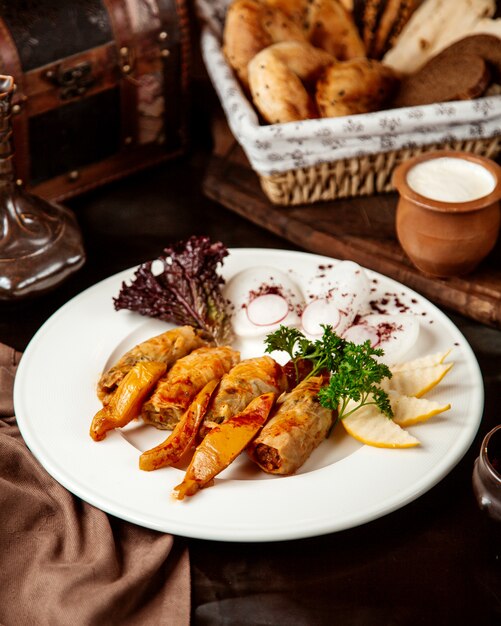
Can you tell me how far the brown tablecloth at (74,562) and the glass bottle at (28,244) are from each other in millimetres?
612

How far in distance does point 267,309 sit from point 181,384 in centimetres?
38

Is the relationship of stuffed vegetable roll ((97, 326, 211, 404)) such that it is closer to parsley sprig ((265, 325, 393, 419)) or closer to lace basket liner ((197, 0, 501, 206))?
parsley sprig ((265, 325, 393, 419))

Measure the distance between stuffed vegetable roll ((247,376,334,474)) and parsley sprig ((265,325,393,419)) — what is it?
31 millimetres

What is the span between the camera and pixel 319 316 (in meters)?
1.88

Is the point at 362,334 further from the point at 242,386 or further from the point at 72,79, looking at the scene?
the point at 72,79

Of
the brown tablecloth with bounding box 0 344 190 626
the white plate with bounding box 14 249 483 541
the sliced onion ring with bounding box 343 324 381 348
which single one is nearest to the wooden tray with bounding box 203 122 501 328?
the white plate with bounding box 14 249 483 541

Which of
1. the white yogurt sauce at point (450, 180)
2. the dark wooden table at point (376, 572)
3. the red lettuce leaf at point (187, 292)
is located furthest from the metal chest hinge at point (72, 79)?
the dark wooden table at point (376, 572)

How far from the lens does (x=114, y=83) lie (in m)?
2.44

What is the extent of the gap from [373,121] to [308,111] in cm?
21

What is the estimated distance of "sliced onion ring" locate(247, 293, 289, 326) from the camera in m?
1.90

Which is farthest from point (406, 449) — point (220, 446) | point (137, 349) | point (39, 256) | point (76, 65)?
point (76, 65)

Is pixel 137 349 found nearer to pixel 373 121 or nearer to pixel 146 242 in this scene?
pixel 146 242

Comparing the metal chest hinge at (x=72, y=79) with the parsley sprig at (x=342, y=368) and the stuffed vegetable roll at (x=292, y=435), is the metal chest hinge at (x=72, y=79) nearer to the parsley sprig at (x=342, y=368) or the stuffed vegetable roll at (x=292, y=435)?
the parsley sprig at (x=342, y=368)

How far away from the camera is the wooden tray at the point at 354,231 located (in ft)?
6.85
